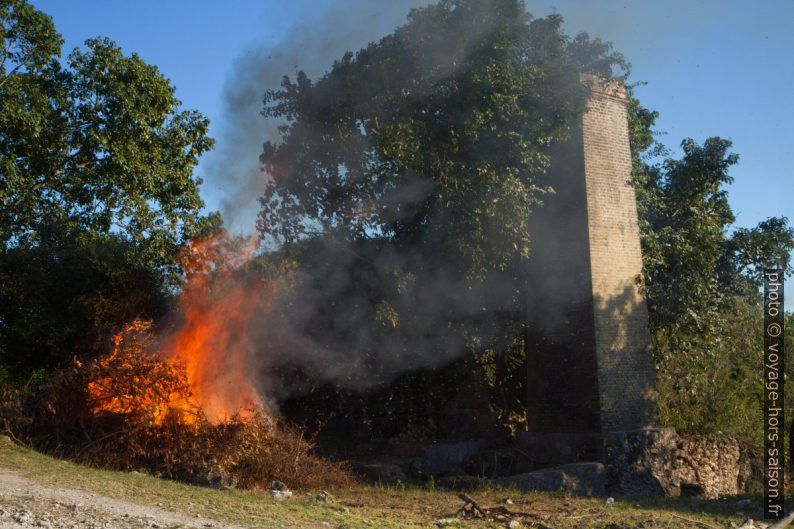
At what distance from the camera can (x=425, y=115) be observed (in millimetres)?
14625

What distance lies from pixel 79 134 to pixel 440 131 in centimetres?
706

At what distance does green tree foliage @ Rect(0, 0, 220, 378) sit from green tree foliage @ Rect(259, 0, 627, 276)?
8.28 feet

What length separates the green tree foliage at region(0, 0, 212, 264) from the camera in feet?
41.2

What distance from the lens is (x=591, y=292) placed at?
45.9 feet

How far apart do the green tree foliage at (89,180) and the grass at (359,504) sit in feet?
14.8

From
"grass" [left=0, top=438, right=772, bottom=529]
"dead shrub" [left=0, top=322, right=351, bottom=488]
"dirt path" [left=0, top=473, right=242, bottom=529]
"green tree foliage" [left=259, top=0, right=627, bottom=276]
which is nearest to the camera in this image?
"dirt path" [left=0, top=473, right=242, bottom=529]

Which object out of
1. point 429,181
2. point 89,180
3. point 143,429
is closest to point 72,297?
point 89,180

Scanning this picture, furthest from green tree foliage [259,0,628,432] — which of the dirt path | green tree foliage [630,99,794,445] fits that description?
the dirt path

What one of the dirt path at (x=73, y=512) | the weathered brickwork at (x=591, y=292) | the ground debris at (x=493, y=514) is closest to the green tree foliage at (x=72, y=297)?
the dirt path at (x=73, y=512)

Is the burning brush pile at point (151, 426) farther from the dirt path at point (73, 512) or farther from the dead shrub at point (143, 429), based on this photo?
the dirt path at point (73, 512)

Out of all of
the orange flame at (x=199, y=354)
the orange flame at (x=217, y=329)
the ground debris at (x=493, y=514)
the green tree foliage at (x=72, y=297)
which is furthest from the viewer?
the green tree foliage at (x=72, y=297)

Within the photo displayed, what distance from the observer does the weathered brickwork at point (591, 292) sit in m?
13.9

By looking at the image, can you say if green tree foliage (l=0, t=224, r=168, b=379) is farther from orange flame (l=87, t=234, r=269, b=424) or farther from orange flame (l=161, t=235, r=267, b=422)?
orange flame (l=161, t=235, r=267, b=422)

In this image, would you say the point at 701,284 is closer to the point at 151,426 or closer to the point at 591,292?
the point at 591,292
